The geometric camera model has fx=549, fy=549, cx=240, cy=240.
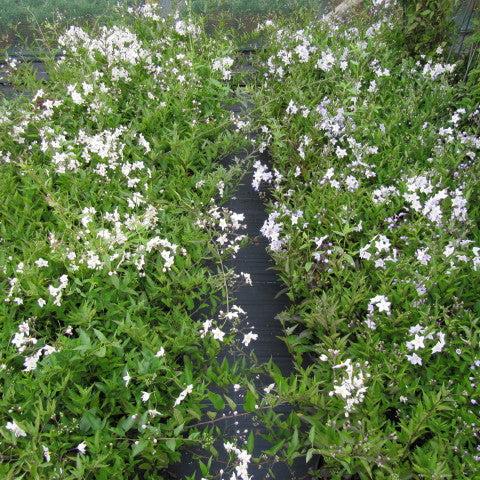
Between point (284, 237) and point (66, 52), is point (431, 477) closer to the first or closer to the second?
point (284, 237)

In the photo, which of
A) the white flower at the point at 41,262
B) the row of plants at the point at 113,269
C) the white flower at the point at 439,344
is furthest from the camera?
the white flower at the point at 41,262

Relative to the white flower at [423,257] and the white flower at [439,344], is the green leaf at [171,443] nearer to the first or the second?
the white flower at [439,344]

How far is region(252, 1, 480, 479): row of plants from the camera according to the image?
2244 millimetres

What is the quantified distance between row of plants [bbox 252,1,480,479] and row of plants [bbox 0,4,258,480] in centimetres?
38

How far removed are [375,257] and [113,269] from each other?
1397 millimetres

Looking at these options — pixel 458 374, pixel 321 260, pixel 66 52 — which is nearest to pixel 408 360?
pixel 458 374

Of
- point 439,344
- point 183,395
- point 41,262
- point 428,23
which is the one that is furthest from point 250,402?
point 428,23

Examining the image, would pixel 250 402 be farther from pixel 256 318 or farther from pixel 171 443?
pixel 256 318

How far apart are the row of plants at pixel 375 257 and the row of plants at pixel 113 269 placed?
38 centimetres

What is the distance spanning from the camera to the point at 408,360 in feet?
8.14

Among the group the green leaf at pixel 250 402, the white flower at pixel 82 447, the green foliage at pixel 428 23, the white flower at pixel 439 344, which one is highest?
the green foliage at pixel 428 23

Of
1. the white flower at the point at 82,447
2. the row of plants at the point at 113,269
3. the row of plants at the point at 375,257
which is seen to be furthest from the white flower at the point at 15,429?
the row of plants at the point at 375,257

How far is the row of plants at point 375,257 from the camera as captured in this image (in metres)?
2.24

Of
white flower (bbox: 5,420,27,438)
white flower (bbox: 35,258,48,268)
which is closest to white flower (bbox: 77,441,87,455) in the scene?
white flower (bbox: 5,420,27,438)
